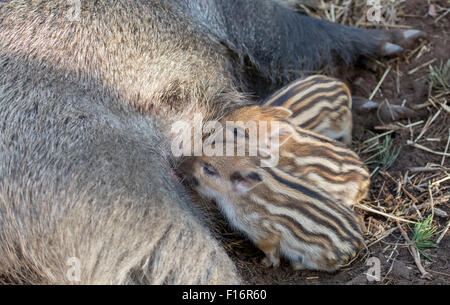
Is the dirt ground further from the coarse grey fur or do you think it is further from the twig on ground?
the coarse grey fur

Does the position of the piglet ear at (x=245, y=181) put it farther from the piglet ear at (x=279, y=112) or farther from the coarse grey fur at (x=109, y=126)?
the piglet ear at (x=279, y=112)

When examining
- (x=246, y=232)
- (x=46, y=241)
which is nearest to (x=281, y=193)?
(x=246, y=232)

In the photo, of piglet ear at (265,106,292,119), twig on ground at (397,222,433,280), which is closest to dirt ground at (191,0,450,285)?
twig on ground at (397,222,433,280)

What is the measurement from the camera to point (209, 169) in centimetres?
350

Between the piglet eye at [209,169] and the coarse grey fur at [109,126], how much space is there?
8.1 inches

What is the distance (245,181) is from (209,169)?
25 centimetres

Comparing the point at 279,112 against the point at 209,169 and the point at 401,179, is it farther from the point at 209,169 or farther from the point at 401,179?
the point at 401,179

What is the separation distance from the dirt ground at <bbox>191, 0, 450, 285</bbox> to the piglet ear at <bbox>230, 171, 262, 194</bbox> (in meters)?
0.31

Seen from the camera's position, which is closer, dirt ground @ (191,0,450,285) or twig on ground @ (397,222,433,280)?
twig on ground @ (397,222,433,280)

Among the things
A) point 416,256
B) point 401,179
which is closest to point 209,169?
point 416,256

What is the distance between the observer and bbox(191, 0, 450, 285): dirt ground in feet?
11.1

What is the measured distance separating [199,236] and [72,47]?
4.59 ft

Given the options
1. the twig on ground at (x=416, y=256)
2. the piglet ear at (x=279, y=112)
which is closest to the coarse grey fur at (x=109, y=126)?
the piglet ear at (x=279, y=112)
